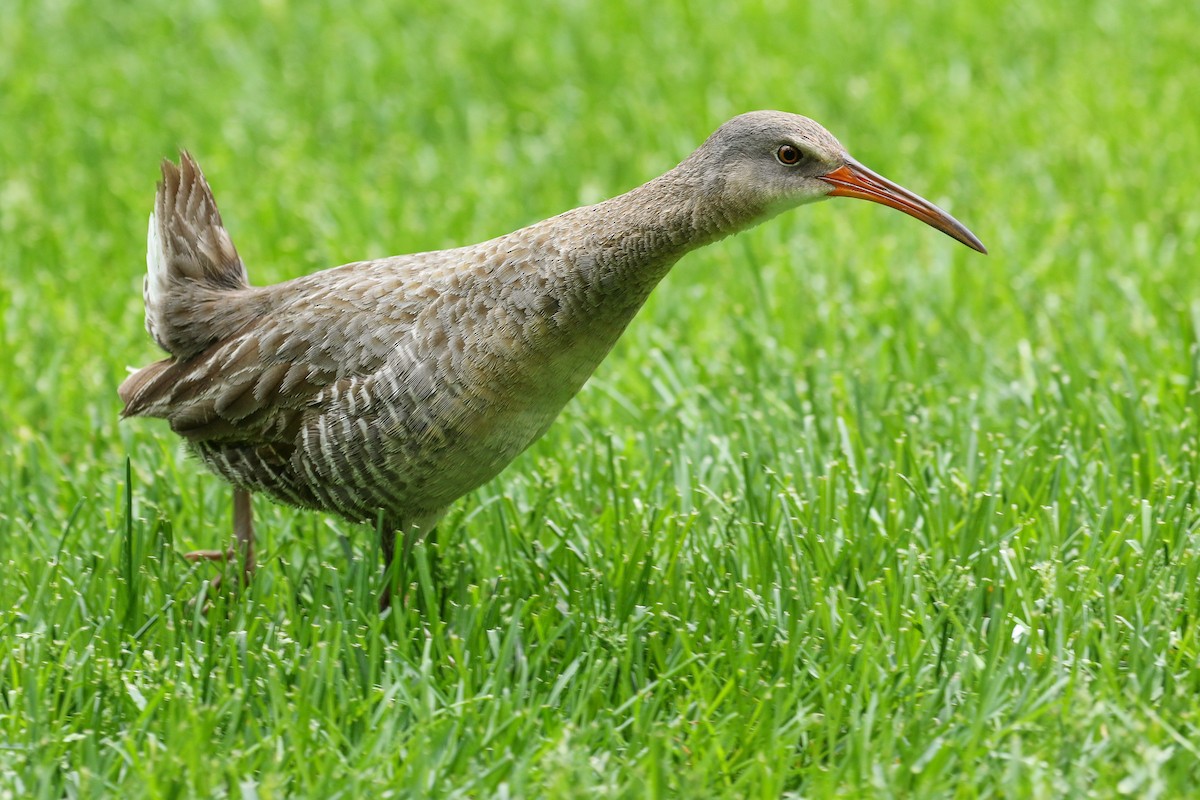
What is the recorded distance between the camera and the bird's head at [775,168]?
367cm

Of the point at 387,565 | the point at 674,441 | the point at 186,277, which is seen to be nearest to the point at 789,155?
the point at 674,441

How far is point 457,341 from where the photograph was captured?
3729mm

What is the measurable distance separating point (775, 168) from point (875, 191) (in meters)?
0.26

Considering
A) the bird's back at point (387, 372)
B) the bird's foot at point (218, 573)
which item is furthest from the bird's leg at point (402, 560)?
the bird's foot at point (218, 573)

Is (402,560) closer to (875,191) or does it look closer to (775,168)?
(775,168)

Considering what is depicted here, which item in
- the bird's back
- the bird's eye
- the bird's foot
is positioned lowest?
the bird's foot

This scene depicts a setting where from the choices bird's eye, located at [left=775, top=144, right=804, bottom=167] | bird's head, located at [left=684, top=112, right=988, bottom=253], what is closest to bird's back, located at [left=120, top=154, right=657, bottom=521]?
bird's head, located at [left=684, top=112, right=988, bottom=253]

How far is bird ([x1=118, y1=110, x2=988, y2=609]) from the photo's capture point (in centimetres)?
368

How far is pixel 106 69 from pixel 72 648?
5.18m

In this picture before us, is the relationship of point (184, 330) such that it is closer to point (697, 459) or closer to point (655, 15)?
point (697, 459)

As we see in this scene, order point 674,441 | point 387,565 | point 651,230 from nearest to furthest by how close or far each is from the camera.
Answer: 1. point 651,230
2. point 387,565
3. point 674,441

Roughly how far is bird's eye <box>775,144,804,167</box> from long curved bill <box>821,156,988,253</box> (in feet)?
0.25

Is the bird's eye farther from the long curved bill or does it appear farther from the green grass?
the green grass

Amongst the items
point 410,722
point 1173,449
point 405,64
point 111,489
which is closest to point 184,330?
point 111,489
